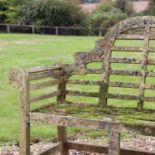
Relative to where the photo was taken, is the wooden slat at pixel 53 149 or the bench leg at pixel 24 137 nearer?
the bench leg at pixel 24 137

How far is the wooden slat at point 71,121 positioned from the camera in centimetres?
423

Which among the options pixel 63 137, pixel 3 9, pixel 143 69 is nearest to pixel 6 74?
pixel 63 137

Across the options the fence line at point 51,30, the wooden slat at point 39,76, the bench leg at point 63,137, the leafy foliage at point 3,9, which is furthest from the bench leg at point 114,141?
the leafy foliage at point 3,9

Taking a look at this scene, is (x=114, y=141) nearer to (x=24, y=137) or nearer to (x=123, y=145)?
(x=24, y=137)

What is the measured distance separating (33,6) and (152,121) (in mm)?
32199

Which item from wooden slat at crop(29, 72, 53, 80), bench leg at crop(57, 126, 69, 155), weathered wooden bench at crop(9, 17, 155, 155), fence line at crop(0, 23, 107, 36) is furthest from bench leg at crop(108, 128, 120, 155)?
fence line at crop(0, 23, 107, 36)

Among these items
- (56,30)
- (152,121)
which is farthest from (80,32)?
(152,121)

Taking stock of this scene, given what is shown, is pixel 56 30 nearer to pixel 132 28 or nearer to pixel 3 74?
pixel 3 74

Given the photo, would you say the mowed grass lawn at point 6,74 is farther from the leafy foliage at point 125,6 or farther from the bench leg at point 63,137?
the leafy foliage at point 125,6

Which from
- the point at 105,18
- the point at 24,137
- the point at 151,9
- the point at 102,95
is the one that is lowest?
the point at 105,18

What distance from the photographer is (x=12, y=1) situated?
127ft

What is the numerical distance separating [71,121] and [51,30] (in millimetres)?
30518

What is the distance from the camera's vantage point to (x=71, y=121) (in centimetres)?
436

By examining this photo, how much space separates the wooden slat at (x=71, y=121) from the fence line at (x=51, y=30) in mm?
28235
